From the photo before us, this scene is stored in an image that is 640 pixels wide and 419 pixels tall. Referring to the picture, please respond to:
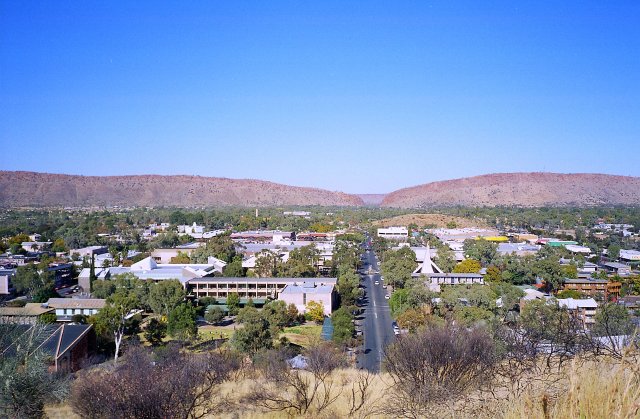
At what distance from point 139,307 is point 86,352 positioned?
8.73 m

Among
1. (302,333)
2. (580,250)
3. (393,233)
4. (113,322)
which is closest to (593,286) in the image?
(580,250)

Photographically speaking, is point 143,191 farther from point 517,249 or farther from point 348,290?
point 348,290

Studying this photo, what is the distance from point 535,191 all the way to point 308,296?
130478 millimetres

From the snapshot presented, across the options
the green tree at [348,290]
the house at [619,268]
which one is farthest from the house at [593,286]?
the green tree at [348,290]

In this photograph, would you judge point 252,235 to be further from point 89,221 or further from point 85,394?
point 85,394

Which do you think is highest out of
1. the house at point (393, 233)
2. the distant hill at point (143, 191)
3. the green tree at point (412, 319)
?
the distant hill at point (143, 191)

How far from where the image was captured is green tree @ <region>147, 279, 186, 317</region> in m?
22.5

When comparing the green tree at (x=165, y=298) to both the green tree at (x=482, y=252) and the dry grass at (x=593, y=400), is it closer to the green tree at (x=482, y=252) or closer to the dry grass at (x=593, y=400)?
the dry grass at (x=593, y=400)

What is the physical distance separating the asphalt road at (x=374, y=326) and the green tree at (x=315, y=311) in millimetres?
A: 1972

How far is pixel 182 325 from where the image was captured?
61.0 ft

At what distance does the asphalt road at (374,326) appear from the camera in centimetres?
1644

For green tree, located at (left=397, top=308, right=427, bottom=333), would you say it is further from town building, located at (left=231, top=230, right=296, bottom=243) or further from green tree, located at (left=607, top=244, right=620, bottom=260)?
town building, located at (left=231, top=230, right=296, bottom=243)

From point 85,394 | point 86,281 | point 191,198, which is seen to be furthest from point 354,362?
point 191,198

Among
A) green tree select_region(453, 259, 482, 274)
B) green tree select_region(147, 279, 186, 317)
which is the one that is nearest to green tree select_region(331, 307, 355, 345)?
→ green tree select_region(147, 279, 186, 317)
